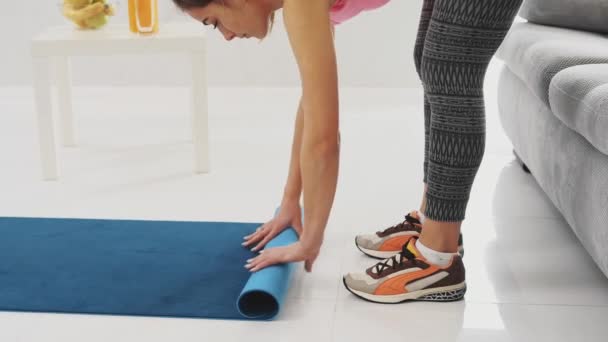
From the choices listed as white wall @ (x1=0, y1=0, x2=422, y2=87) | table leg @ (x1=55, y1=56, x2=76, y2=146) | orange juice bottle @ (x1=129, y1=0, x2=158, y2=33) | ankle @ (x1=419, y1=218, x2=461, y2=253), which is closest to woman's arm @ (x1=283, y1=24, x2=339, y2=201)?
ankle @ (x1=419, y1=218, x2=461, y2=253)

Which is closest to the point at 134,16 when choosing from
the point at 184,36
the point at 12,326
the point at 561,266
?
the point at 184,36

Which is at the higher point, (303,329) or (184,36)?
(184,36)

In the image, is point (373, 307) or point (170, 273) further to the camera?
point (170, 273)

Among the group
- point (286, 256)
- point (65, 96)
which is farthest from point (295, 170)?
point (65, 96)

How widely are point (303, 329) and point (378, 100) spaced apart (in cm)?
236

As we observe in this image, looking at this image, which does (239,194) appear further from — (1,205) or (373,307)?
(373,307)

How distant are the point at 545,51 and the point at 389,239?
648 millimetres

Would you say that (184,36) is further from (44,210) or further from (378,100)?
(378,100)

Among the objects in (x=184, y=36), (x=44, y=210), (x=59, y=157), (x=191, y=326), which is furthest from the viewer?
(x=59, y=157)

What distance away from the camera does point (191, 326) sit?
5.61ft

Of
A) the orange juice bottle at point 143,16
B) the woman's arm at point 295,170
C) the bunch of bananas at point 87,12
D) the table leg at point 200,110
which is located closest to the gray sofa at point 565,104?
the woman's arm at point 295,170

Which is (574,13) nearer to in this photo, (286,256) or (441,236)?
(441,236)

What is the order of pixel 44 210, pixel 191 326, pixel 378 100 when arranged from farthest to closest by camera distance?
pixel 378 100 < pixel 44 210 < pixel 191 326

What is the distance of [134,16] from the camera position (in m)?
2.72
